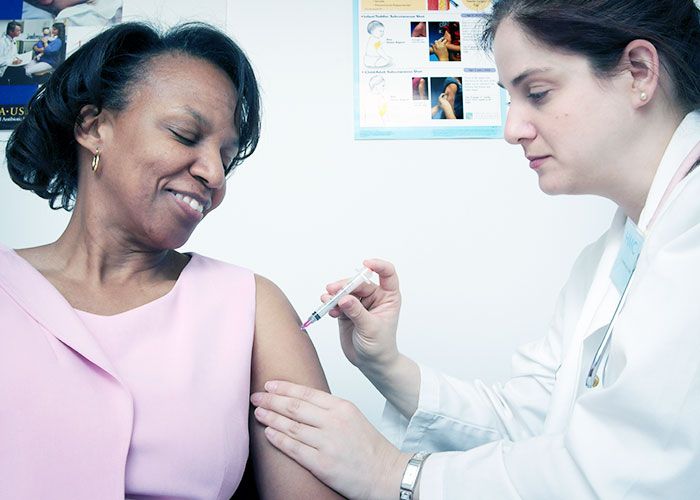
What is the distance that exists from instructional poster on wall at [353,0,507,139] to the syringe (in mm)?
892

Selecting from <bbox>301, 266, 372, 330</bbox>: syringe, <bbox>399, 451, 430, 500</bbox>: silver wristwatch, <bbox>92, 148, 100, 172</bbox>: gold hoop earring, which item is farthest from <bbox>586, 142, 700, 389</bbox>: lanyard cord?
<bbox>92, 148, 100, 172</bbox>: gold hoop earring

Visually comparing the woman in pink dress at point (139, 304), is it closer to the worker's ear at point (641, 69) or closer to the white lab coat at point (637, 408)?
the white lab coat at point (637, 408)

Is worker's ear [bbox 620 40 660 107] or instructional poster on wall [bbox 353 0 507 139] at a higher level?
instructional poster on wall [bbox 353 0 507 139]

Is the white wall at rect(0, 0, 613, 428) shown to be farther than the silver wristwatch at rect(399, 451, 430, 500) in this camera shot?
Yes

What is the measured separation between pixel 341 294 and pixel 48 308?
49cm

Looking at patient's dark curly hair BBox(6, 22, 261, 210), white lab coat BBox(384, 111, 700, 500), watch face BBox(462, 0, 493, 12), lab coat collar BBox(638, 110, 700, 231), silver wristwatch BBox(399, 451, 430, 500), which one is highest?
watch face BBox(462, 0, 493, 12)

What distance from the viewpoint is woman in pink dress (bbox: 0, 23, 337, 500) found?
2.58 ft

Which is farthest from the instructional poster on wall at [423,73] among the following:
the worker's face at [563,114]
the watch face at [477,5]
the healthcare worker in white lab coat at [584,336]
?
the worker's face at [563,114]

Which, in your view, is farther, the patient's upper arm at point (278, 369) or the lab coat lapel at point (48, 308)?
the patient's upper arm at point (278, 369)

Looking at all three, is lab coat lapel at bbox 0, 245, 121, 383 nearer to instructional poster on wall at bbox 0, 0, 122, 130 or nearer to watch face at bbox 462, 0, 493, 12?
instructional poster on wall at bbox 0, 0, 122, 130

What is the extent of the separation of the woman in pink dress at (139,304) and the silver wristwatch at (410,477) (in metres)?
0.12

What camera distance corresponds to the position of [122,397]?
2.71ft

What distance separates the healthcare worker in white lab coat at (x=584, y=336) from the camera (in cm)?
75

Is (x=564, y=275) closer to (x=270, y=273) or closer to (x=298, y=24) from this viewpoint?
(x=270, y=273)
